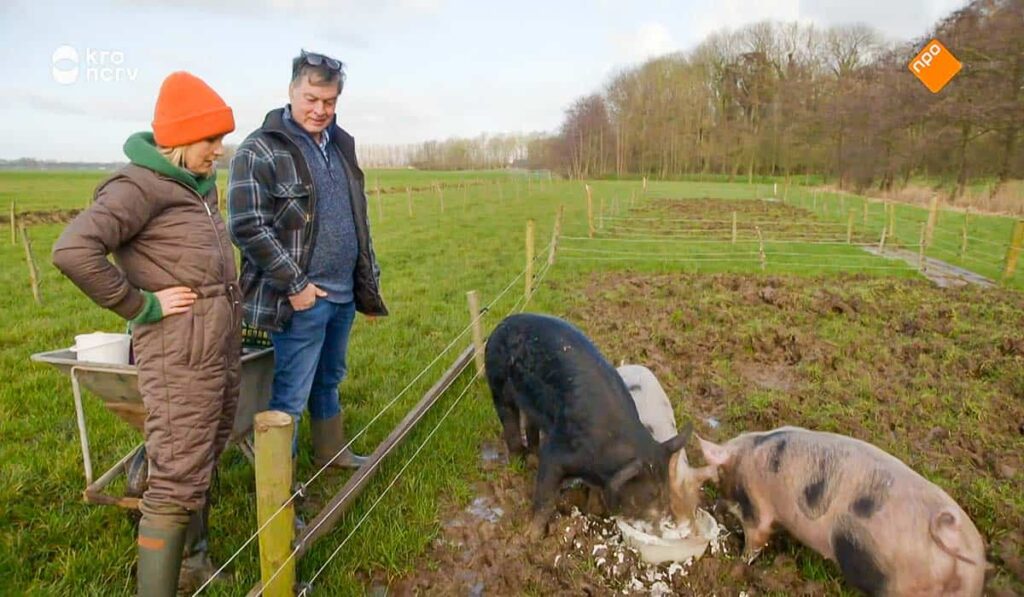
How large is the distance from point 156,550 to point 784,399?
479 centimetres

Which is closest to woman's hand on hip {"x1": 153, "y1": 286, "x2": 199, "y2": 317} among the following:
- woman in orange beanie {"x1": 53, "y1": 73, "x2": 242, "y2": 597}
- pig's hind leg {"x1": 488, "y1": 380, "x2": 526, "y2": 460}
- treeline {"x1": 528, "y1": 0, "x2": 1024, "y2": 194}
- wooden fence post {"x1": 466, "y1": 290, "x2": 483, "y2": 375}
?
woman in orange beanie {"x1": 53, "y1": 73, "x2": 242, "y2": 597}

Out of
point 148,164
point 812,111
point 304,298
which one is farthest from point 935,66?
point 148,164

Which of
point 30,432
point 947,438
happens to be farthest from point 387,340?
point 947,438

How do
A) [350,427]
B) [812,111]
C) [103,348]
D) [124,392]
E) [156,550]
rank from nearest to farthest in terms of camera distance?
[156,550] < [124,392] < [103,348] < [350,427] < [812,111]

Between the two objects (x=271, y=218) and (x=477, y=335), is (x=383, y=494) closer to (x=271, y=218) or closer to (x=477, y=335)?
(x=271, y=218)

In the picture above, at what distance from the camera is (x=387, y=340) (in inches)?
276

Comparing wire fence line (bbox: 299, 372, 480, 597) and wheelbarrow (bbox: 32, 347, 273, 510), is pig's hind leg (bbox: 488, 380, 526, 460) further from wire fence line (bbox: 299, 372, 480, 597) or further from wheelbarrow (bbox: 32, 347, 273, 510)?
wheelbarrow (bbox: 32, 347, 273, 510)

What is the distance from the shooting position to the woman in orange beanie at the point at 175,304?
7.59 ft

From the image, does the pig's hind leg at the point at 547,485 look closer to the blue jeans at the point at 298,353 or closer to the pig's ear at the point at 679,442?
→ the pig's ear at the point at 679,442

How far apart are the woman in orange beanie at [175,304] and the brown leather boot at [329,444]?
4.71ft

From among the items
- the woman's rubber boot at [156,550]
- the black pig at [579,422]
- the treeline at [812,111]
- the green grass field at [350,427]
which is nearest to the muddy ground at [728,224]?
the green grass field at [350,427]

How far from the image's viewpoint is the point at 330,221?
10.9 ft

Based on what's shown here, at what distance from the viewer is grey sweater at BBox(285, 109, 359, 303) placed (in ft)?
10.6

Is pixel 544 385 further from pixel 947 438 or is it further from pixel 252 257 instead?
pixel 947 438
